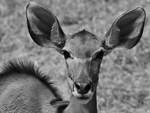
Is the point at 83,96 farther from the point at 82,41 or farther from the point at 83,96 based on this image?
the point at 82,41

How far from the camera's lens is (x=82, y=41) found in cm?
561

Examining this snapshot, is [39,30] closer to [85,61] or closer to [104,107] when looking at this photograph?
[85,61]

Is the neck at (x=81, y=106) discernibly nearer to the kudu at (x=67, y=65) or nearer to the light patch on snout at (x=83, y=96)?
the kudu at (x=67, y=65)

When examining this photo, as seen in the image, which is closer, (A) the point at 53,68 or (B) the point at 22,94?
(B) the point at 22,94

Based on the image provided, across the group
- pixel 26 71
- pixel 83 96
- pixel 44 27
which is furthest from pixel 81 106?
pixel 26 71

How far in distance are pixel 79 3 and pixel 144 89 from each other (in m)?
2.97

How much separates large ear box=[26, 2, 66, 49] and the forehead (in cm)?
19

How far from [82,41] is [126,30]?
0.64 m

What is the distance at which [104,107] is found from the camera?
8.15 m

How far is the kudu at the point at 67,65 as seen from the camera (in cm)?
541

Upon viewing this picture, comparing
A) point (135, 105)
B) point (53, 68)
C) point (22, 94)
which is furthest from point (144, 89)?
point (22, 94)

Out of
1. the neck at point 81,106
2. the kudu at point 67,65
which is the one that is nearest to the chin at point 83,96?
the kudu at point 67,65

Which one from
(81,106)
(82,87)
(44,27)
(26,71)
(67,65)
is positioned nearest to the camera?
(82,87)

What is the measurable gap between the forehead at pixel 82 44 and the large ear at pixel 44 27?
0.19 m
